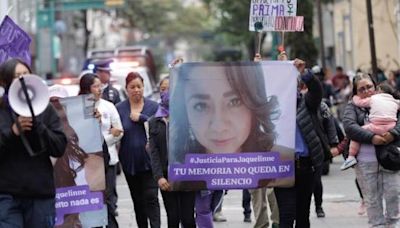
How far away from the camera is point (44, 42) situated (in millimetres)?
49719

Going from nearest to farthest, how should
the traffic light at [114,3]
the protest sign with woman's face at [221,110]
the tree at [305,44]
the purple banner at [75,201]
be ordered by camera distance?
the purple banner at [75,201], the protest sign with woman's face at [221,110], the tree at [305,44], the traffic light at [114,3]

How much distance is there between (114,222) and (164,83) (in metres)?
1.54

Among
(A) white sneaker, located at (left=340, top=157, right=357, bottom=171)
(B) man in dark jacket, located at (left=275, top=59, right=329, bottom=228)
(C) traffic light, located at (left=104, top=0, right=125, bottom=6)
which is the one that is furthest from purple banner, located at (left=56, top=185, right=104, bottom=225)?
(C) traffic light, located at (left=104, top=0, right=125, bottom=6)

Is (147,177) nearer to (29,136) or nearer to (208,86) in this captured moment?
(208,86)

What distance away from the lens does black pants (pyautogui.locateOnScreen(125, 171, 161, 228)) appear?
10.9 metres

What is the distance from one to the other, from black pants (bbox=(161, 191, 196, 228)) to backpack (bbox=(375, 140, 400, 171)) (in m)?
1.87

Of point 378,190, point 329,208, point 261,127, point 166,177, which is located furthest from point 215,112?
point 329,208

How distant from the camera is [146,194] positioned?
1087 centimetres

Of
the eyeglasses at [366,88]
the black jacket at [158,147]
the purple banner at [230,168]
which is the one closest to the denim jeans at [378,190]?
the eyeglasses at [366,88]

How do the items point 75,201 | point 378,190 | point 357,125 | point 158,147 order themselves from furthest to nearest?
point 378,190 < point 357,125 < point 158,147 < point 75,201

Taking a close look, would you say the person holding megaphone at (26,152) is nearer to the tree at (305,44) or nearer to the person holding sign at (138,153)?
the person holding sign at (138,153)

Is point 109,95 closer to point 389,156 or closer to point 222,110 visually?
point 222,110

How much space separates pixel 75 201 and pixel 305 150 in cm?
208

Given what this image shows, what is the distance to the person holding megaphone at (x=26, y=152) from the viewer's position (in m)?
7.00
